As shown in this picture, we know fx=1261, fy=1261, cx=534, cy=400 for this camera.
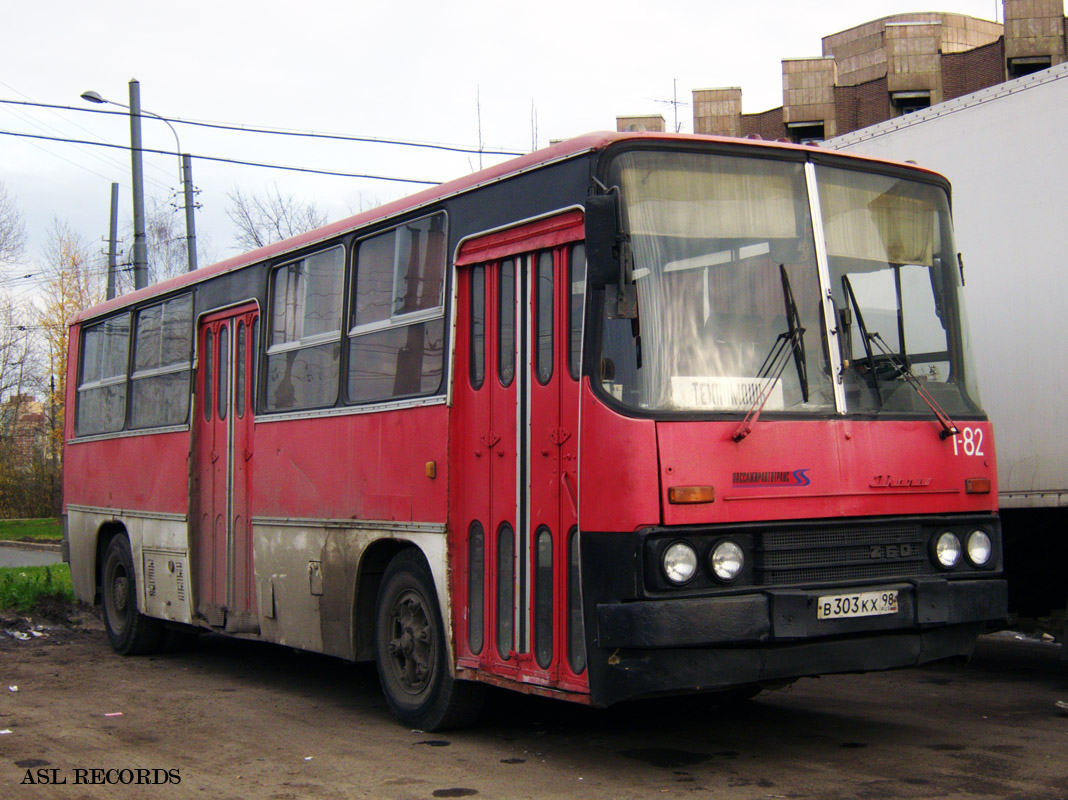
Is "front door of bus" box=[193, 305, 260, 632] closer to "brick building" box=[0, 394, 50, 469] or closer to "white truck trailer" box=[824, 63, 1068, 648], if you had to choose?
"white truck trailer" box=[824, 63, 1068, 648]

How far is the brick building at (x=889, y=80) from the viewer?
923 inches

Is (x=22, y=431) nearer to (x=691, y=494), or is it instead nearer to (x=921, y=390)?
(x=921, y=390)

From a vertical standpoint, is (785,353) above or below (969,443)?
above

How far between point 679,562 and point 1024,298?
392 centimetres

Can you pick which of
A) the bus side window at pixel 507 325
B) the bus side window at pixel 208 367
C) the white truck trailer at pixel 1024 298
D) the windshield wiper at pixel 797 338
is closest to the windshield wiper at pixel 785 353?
the windshield wiper at pixel 797 338

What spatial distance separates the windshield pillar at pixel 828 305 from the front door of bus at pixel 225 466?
4759 mm

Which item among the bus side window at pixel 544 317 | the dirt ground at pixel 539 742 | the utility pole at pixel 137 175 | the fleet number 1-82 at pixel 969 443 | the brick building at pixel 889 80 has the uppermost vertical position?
the brick building at pixel 889 80

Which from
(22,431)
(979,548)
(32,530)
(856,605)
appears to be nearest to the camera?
(856,605)

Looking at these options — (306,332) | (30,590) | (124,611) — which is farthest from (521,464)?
(30,590)

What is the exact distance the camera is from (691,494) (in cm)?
575

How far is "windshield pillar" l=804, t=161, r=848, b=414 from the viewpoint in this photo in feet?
20.5

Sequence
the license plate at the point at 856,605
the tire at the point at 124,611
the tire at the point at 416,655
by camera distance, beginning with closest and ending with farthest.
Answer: the license plate at the point at 856,605 → the tire at the point at 416,655 → the tire at the point at 124,611

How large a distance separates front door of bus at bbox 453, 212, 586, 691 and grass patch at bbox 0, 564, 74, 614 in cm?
797

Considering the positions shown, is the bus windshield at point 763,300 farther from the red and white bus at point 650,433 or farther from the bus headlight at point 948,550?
the bus headlight at point 948,550
